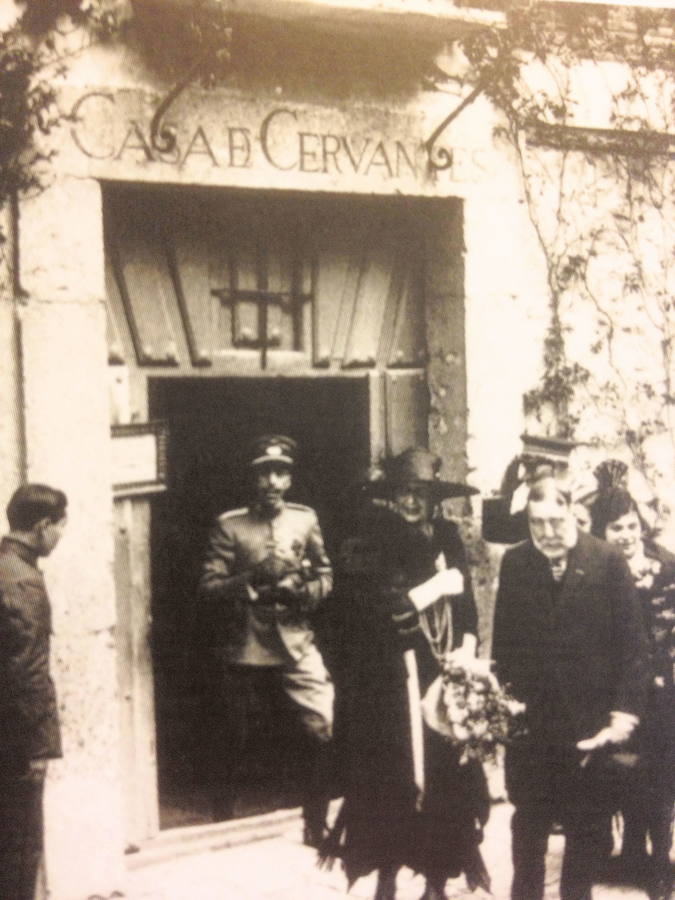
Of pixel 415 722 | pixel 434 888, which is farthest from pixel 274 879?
pixel 415 722

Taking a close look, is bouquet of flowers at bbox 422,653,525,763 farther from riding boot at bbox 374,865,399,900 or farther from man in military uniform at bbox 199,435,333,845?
man in military uniform at bbox 199,435,333,845

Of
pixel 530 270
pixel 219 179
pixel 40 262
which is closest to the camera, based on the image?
pixel 40 262

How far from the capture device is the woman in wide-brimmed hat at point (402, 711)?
15.2 ft

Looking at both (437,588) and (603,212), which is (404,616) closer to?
(437,588)

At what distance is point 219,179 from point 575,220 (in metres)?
1.60

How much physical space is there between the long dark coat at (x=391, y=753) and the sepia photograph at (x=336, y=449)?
1cm

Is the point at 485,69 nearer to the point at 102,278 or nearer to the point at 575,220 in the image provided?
the point at 575,220

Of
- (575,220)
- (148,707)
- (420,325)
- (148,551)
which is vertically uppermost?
(575,220)

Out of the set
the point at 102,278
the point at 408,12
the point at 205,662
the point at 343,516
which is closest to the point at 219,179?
the point at 102,278

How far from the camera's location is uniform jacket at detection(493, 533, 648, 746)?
4656 millimetres

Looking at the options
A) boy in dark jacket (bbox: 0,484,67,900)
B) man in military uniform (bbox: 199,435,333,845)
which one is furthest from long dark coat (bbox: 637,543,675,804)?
boy in dark jacket (bbox: 0,484,67,900)

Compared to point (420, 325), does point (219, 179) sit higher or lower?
higher

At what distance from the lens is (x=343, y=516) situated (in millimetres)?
5020

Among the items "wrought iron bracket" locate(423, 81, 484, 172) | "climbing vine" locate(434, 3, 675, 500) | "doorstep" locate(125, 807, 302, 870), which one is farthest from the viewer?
"climbing vine" locate(434, 3, 675, 500)
